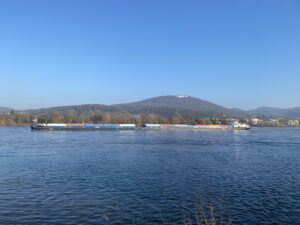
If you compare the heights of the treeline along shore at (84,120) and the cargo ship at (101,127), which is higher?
the treeline along shore at (84,120)

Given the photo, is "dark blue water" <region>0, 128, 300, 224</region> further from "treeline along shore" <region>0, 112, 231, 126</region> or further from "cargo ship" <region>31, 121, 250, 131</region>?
"treeline along shore" <region>0, 112, 231, 126</region>

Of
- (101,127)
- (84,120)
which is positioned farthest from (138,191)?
(84,120)

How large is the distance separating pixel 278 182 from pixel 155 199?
1060 cm

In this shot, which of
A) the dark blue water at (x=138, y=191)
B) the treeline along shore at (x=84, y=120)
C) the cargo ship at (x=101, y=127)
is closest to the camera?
the dark blue water at (x=138, y=191)

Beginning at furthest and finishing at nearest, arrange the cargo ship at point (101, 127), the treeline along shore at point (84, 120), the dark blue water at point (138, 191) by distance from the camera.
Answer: the treeline along shore at point (84, 120), the cargo ship at point (101, 127), the dark blue water at point (138, 191)

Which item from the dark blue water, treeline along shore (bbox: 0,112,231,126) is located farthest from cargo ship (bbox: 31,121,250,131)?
the dark blue water

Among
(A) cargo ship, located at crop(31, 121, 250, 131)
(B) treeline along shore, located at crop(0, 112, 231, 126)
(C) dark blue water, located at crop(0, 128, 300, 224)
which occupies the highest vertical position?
(B) treeline along shore, located at crop(0, 112, 231, 126)


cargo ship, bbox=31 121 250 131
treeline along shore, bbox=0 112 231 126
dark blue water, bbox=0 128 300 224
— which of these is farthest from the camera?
treeline along shore, bbox=0 112 231 126

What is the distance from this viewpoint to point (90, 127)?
12925cm

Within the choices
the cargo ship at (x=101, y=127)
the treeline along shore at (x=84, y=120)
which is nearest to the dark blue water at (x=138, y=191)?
the cargo ship at (x=101, y=127)

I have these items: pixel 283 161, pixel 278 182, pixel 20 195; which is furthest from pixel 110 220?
pixel 283 161

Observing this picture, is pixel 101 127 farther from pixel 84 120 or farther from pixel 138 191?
pixel 138 191

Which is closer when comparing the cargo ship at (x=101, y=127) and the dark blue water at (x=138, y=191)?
the dark blue water at (x=138, y=191)

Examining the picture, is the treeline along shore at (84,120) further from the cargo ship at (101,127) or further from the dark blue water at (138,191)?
the dark blue water at (138,191)
